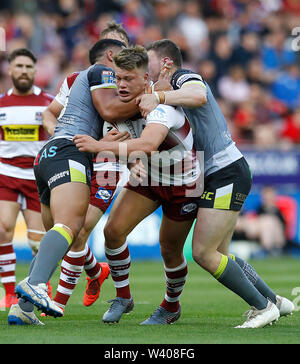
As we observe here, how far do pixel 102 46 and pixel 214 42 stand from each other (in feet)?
40.1

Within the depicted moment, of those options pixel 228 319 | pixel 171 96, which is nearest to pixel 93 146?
pixel 171 96

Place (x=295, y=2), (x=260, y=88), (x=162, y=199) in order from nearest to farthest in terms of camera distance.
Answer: (x=162, y=199), (x=260, y=88), (x=295, y=2)

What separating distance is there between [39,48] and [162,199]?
11.4 meters

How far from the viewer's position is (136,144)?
5984 millimetres

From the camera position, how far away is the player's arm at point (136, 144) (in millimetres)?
5977

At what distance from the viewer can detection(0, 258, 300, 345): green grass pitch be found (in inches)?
220

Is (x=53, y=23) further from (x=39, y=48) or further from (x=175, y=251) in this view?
(x=175, y=251)

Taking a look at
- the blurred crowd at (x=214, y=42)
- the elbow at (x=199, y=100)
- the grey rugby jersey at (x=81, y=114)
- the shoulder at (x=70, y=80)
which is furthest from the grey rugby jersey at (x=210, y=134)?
the blurred crowd at (x=214, y=42)

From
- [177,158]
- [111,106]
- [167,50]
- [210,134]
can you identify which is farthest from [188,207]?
[167,50]

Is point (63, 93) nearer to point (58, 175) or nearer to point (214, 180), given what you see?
point (58, 175)

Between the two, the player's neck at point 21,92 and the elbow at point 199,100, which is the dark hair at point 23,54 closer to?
the player's neck at point 21,92

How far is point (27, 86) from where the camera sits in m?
9.46

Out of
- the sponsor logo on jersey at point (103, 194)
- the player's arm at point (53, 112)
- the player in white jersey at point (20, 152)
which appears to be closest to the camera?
the player's arm at point (53, 112)

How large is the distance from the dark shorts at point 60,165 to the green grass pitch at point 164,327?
46.0 inches
